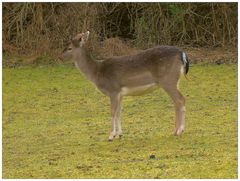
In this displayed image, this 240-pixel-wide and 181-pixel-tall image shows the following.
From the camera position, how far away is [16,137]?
8.82 m

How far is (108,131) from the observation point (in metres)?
9.05

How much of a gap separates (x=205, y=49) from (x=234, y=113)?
6.28m

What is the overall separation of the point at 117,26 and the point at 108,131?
7571 mm

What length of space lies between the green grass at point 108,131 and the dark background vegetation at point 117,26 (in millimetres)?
1302

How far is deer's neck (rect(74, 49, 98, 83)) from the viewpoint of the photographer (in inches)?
346

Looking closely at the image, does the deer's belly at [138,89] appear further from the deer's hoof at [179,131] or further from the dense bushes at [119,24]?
the dense bushes at [119,24]

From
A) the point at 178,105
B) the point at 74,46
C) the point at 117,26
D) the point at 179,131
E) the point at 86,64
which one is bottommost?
the point at 179,131

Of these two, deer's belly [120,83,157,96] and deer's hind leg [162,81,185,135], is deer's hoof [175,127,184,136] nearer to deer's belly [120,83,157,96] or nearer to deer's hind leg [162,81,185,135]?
deer's hind leg [162,81,185,135]

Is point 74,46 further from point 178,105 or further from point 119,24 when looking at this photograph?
point 119,24

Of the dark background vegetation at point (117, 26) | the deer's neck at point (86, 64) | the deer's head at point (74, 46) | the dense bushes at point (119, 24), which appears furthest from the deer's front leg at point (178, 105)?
the dense bushes at point (119, 24)

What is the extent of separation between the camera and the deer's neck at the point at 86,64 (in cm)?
880

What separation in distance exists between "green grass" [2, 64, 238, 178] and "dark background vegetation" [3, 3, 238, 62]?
1.30 meters

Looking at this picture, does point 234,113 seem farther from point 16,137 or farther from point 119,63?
point 16,137

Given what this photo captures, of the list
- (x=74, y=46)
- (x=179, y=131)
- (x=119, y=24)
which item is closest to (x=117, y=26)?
(x=119, y=24)
